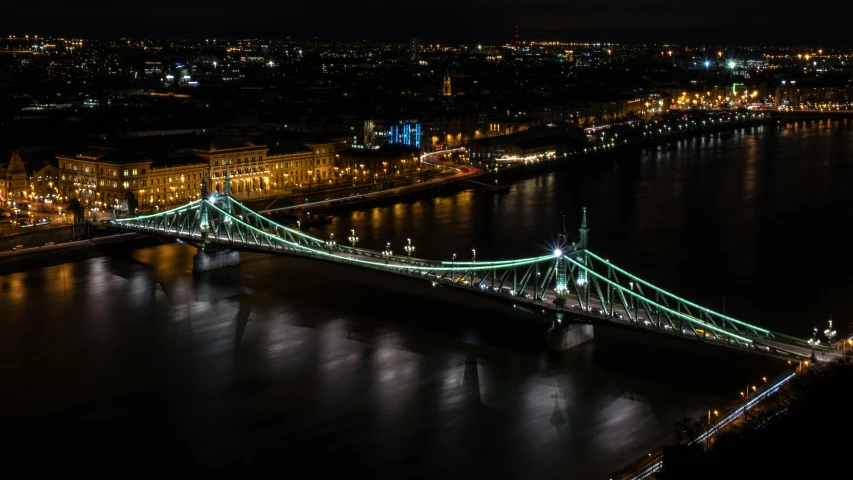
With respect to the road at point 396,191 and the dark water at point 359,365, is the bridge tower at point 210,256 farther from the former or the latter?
the road at point 396,191

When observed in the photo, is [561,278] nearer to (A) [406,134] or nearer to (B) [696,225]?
(B) [696,225]

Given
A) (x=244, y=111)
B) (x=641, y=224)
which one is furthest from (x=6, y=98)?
(x=641, y=224)

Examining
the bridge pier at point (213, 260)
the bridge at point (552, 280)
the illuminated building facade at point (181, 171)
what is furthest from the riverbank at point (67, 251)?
the illuminated building facade at point (181, 171)

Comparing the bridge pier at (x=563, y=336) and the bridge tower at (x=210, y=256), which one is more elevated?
the bridge tower at (x=210, y=256)

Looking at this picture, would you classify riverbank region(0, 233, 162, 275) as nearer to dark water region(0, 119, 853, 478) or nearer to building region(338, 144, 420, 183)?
dark water region(0, 119, 853, 478)

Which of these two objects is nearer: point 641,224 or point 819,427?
point 819,427

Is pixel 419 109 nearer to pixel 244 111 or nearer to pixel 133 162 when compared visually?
pixel 244 111
